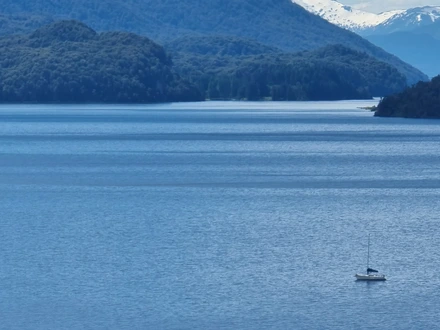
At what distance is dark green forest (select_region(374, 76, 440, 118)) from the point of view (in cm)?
12744

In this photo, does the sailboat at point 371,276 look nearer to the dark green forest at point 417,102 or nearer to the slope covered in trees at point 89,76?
the dark green forest at point 417,102

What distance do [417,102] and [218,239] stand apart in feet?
309

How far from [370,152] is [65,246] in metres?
46.8

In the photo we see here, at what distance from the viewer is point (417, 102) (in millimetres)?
131625

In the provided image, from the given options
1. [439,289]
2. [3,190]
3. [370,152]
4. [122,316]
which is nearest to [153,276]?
[122,316]

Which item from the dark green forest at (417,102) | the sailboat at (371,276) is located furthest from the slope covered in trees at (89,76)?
the sailboat at (371,276)

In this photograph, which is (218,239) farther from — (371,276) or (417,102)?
(417,102)

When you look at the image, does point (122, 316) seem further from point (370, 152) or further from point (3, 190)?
point (370, 152)

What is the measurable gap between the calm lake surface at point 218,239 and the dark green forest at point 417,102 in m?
46.0

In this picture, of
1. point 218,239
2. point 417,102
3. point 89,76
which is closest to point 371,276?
point 218,239

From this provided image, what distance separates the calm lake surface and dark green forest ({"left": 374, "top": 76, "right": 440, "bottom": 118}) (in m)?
46.0

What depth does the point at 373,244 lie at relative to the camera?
39.8 m

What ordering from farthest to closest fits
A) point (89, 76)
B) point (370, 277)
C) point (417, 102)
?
point (89, 76)
point (417, 102)
point (370, 277)

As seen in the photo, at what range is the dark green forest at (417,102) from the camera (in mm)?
127438
